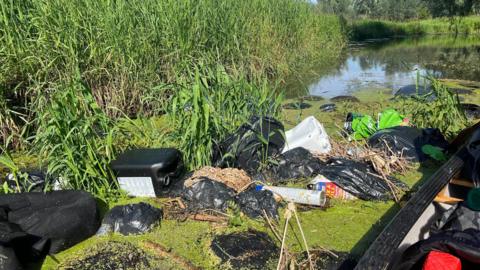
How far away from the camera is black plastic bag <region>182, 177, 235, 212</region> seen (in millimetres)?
2848

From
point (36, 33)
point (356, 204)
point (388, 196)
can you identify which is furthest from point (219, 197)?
point (36, 33)

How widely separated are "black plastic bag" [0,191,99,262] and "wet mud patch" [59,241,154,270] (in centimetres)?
14

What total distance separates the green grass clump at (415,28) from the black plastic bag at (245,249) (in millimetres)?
20238

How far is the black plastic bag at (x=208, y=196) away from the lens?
112 inches

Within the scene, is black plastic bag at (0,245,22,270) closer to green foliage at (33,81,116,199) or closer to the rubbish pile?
the rubbish pile

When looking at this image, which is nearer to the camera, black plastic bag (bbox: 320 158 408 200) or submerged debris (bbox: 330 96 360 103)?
black plastic bag (bbox: 320 158 408 200)

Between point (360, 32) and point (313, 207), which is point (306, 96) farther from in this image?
point (360, 32)

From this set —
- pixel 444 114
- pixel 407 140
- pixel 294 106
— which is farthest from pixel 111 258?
pixel 294 106

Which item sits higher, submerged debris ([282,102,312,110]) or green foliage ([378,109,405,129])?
green foliage ([378,109,405,129])

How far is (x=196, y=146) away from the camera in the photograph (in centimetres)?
333

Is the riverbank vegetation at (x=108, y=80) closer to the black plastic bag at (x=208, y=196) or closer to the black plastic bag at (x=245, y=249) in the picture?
the black plastic bag at (x=208, y=196)

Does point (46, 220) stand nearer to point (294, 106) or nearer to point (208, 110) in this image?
point (208, 110)

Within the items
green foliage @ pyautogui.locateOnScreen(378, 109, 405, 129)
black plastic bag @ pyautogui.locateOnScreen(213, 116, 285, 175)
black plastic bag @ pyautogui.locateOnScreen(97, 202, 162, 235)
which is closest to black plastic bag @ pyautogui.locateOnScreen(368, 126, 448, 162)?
green foliage @ pyautogui.locateOnScreen(378, 109, 405, 129)

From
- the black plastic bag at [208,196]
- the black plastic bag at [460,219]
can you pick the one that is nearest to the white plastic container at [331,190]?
the black plastic bag at [208,196]
